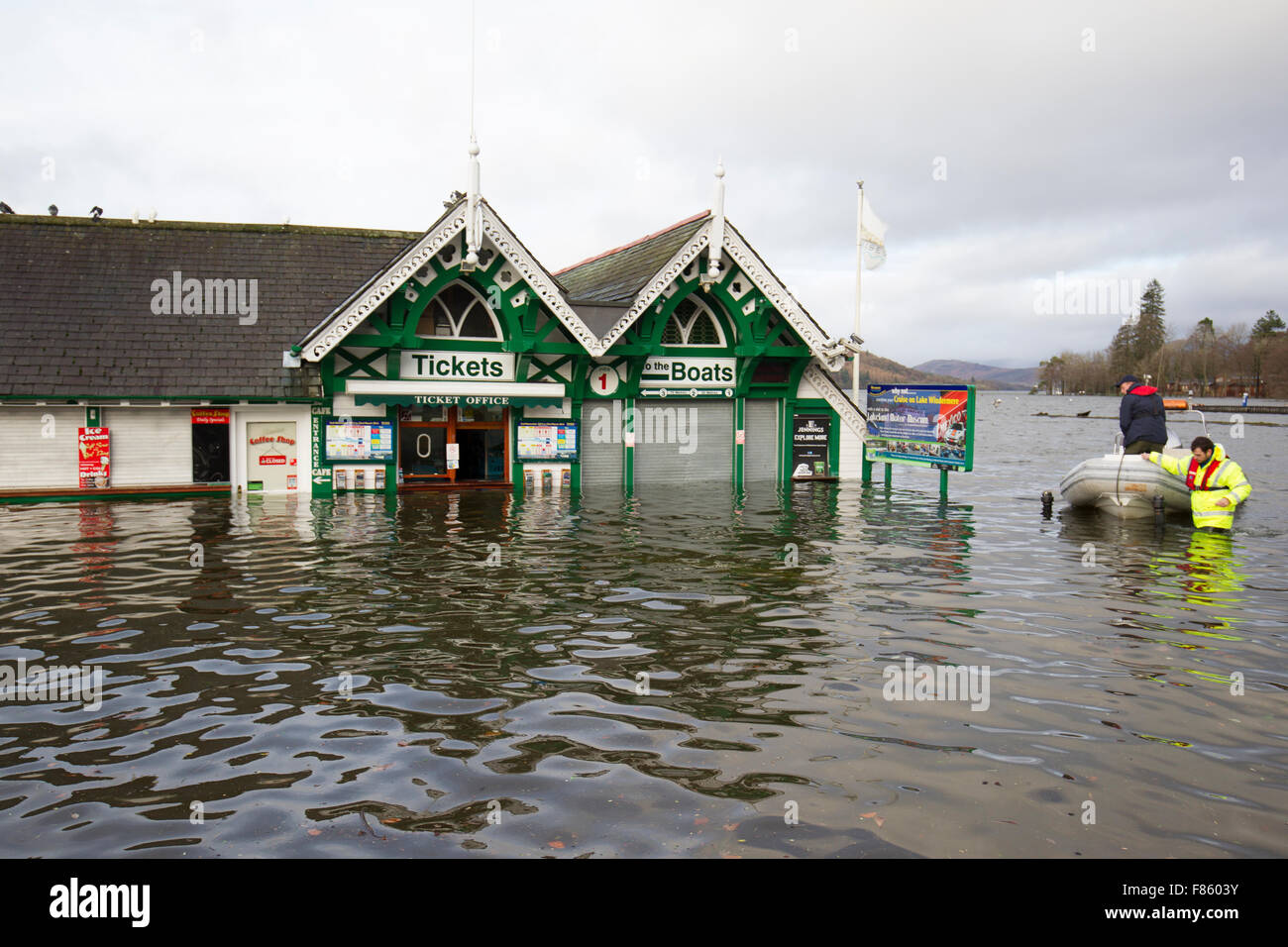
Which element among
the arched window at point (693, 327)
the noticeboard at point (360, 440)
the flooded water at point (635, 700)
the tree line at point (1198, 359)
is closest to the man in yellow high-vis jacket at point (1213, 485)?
the flooded water at point (635, 700)

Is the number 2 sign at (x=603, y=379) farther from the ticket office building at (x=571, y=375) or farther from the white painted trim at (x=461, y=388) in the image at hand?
the white painted trim at (x=461, y=388)

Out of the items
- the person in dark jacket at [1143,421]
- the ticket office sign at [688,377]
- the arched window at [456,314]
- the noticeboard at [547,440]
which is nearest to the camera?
the person in dark jacket at [1143,421]

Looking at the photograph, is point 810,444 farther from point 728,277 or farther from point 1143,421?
point 1143,421

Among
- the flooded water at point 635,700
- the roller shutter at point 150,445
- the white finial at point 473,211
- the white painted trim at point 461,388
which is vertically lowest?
the flooded water at point 635,700

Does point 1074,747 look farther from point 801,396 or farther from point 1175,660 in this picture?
point 801,396

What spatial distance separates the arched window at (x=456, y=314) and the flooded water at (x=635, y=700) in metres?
9.05

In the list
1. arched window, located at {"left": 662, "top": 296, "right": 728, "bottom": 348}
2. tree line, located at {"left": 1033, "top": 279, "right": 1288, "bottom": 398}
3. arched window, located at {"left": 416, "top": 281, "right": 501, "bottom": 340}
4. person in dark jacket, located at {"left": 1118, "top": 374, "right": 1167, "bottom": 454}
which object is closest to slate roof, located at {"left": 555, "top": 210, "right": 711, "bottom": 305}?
arched window, located at {"left": 662, "top": 296, "right": 728, "bottom": 348}

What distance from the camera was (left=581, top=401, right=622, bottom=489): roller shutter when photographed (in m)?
25.0

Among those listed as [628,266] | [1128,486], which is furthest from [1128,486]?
[628,266]

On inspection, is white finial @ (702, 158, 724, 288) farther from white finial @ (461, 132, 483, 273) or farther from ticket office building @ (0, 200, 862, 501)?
white finial @ (461, 132, 483, 273)

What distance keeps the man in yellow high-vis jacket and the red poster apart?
23.5 metres

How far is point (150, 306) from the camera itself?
2255cm

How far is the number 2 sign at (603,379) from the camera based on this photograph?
24781 millimetres
